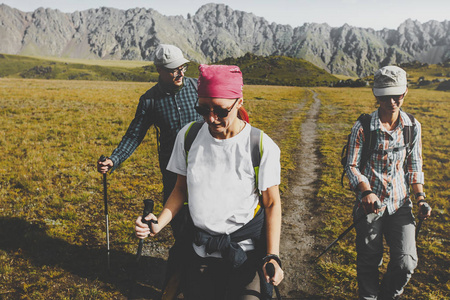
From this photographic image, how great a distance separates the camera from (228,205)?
8.15 feet

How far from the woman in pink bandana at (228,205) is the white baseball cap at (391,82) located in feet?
7.09

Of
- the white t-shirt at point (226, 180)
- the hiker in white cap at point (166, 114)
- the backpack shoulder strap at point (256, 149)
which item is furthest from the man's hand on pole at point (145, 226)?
the hiker in white cap at point (166, 114)

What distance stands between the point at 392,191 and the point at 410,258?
2.93ft

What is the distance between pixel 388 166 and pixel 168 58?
11.6ft

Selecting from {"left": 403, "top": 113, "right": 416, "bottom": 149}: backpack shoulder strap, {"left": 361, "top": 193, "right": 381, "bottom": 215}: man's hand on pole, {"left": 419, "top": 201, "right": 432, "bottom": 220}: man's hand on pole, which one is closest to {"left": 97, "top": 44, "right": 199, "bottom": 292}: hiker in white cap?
{"left": 361, "top": 193, "right": 381, "bottom": 215}: man's hand on pole

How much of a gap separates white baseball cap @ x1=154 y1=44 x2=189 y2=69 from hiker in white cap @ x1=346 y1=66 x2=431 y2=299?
2824 millimetres

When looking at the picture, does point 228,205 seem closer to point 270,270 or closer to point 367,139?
point 270,270

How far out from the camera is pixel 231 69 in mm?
2383

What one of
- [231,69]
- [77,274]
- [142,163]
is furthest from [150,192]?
[231,69]

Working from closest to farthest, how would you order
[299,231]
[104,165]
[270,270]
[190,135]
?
[270,270] → [190,135] → [104,165] → [299,231]

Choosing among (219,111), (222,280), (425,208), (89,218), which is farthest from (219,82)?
(89,218)

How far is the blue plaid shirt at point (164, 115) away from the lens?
452 cm

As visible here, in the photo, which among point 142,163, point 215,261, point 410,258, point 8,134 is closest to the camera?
point 215,261

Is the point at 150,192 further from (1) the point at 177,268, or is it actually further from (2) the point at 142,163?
(1) the point at 177,268
